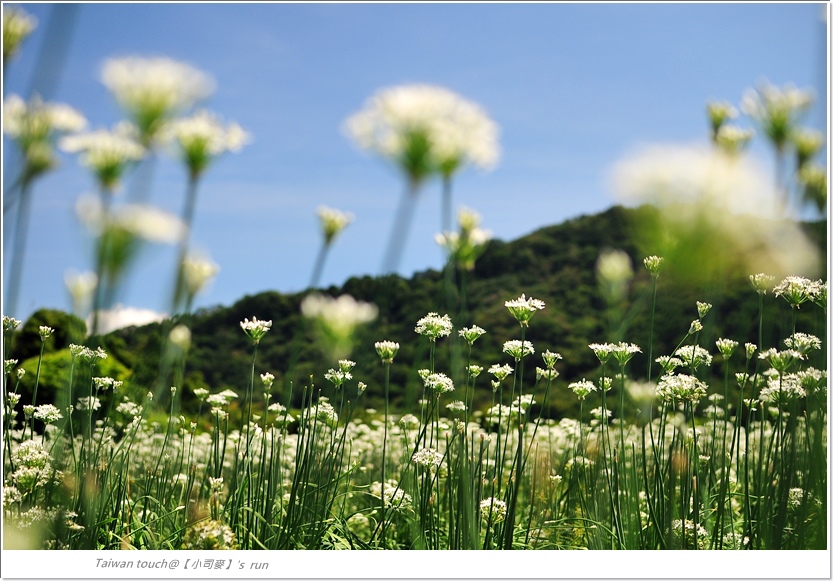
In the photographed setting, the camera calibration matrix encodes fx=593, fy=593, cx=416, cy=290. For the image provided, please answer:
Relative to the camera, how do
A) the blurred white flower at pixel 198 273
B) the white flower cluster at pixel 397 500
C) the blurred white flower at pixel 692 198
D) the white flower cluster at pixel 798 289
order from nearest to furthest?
the blurred white flower at pixel 692 198
the blurred white flower at pixel 198 273
the white flower cluster at pixel 798 289
the white flower cluster at pixel 397 500

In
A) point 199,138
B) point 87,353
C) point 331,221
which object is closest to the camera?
point 199,138

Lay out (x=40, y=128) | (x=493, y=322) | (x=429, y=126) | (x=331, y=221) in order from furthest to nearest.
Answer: (x=493, y=322) → (x=40, y=128) → (x=331, y=221) → (x=429, y=126)

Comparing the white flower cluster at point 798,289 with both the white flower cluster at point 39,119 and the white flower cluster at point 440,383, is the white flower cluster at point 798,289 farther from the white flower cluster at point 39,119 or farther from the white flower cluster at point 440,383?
the white flower cluster at point 39,119

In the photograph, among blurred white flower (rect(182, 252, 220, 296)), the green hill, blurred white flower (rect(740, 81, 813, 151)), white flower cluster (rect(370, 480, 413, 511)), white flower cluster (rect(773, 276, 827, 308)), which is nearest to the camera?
blurred white flower (rect(182, 252, 220, 296))

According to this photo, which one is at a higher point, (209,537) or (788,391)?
(788,391)

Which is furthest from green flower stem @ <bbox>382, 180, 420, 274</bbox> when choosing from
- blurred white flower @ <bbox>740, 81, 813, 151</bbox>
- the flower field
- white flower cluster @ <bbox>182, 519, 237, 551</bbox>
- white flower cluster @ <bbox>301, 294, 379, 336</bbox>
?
white flower cluster @ <bbox>182, 519, 237, 551</bbox>

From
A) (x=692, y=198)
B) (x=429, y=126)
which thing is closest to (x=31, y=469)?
(x=429, y=126)

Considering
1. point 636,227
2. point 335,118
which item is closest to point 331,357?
point 636,227

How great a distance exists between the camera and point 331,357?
0.86m

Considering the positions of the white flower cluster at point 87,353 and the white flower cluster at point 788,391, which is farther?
the white flower cluster at point 788,391

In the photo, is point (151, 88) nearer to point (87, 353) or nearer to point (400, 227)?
point (400, 227)

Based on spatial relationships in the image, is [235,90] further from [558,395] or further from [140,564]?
[558,395]

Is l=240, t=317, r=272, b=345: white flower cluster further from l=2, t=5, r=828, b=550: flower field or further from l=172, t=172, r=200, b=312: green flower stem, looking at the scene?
l=172, t=172, r=200, b=312: green flower stem

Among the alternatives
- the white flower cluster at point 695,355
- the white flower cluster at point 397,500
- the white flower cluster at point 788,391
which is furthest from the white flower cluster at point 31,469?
the white flower cluster at point 788,391
